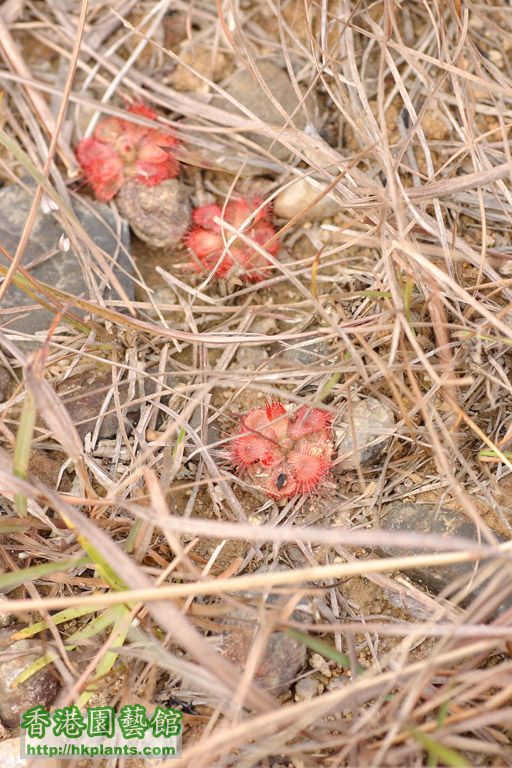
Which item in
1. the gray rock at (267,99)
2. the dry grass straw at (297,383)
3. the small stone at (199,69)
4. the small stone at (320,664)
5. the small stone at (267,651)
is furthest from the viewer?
the small stone at (199,69)

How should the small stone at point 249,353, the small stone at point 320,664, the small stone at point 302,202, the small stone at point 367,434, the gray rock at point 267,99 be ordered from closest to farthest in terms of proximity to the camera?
the small stone at point 320,664 → the small stone at point 367,434 → the small stone at point 249,353 → the small stone at point 302,202 → the gray rock at point 267,99

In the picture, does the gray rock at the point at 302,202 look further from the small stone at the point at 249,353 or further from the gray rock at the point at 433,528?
the gray rock at the point at 433,528

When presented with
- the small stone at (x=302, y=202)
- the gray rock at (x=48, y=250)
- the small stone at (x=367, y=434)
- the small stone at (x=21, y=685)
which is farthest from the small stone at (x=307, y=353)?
the small stone at (x=21, y=685)

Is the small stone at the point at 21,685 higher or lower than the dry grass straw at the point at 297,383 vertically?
lower

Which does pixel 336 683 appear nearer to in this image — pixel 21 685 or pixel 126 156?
pixel 21 685

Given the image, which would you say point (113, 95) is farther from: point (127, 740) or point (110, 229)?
point (127, 740)

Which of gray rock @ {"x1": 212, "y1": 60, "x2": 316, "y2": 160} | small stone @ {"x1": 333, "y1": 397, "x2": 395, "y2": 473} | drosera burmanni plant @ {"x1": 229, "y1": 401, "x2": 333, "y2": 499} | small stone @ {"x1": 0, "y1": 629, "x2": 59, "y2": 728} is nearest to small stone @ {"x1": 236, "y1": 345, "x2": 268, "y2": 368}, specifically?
drosera burmanni plant @ {"x1": 229, "y1": 401, "x2": 333, "y2": 499}

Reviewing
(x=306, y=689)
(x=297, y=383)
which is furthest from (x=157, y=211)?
(x=306, y=689)
